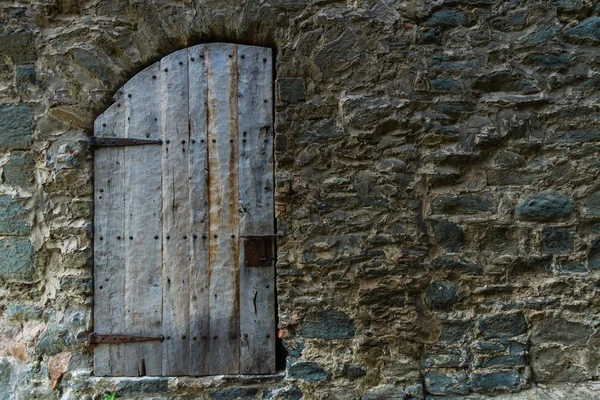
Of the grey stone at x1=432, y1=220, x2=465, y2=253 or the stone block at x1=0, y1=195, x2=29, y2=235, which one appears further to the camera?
the stone block at x1=0, y1=195, x2=29, y2=235

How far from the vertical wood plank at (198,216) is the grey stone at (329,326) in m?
0.58

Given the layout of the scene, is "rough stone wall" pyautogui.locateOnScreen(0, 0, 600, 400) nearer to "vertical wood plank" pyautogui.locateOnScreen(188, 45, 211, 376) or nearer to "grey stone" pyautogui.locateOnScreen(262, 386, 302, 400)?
"grey stone" pyautogui.locateOnScreen(262, 386, 302, 400)

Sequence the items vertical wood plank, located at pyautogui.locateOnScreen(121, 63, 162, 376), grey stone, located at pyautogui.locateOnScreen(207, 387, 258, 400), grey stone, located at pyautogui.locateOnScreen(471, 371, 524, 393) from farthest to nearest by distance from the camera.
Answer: vertical wood plank, located at pyautogui.locateOnScreen(121, 63, 162, 376) < grey stone, located at pyautogui.locateOnScreen(207, 387, 258, 400) < grey stone, located at pyautogui.locateOnScreen(471, 371, 524, 393)

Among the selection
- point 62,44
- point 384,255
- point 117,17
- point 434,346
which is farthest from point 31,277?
point 434,346

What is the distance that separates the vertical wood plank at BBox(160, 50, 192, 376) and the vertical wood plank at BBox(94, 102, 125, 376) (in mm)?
256

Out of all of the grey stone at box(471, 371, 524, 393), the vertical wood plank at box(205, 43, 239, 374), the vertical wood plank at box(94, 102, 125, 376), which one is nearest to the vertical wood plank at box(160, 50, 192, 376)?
the vertical wood plank at box(205, 43, 239, 374)

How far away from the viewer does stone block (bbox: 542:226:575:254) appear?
2.40m

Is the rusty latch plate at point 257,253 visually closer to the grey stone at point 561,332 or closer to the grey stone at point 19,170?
the grey stone at point 19,170

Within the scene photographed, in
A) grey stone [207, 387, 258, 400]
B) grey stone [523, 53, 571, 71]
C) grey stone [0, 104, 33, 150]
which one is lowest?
grey stone [207, 387, 258, 400]

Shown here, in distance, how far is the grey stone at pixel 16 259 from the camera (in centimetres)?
261

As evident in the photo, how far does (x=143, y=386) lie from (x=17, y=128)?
1.63 metres

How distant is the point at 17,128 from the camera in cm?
264

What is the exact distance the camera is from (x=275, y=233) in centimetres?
256

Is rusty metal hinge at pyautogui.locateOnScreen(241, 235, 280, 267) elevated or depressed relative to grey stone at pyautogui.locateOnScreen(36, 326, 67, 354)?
elevated
